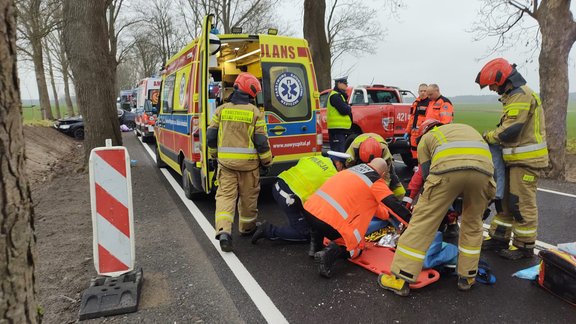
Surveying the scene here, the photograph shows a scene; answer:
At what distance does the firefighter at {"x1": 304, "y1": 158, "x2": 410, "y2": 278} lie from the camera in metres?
3.44

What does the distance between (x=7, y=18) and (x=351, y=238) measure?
285 cm

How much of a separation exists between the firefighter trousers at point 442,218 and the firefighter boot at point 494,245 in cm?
108

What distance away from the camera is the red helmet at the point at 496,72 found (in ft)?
12.6

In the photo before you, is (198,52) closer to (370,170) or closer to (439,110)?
(370,170)

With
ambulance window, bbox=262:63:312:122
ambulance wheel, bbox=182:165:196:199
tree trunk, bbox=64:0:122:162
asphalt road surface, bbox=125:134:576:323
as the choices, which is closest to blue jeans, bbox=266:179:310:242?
asphalt road surface, bbox=125:134:576:323

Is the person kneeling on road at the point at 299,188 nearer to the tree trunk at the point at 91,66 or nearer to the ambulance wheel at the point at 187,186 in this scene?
the ambulance wheel at the point at 187,186

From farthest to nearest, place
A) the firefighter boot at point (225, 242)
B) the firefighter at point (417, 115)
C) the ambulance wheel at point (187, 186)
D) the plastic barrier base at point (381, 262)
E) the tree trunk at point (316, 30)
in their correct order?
the tree trunk at point (316, 30), the firefighter at point (417, 115), the ambulance wheel at point (187, 186), the firefighter boot at point (225, 242), the plastic barrier base at point (381, 262)

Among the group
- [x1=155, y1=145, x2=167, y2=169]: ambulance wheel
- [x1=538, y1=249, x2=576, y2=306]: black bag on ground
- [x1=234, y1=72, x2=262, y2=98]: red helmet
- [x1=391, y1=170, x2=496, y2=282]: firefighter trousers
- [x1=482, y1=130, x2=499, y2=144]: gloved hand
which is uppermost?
[x1=234, y1=72, x2=262, y2=98]: red helmet

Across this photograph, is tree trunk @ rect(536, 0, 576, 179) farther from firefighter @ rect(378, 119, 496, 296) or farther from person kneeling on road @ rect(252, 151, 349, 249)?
person kneeling on road @ rect(252, 151, 349, 249)

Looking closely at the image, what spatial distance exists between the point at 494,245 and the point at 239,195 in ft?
9.41

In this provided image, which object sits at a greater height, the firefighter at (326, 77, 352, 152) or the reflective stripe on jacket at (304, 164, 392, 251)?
the firefighter at (326, 77, 352, 152)

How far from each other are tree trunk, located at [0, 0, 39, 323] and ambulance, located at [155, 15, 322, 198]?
3616 mm

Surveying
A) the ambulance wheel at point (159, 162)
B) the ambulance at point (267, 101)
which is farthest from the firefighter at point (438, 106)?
the ambulance wheel at point (159, 162)

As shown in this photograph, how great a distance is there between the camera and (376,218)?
4.35 meters
